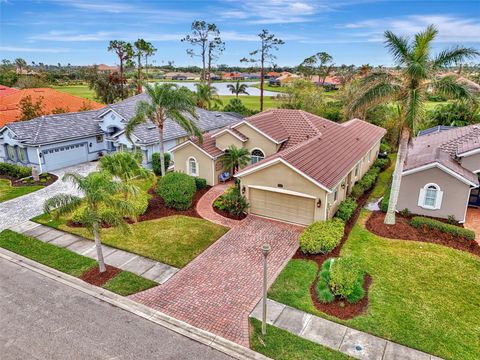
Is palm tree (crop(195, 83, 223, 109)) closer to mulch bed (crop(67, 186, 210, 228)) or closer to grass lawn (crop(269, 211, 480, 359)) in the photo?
mulch bed (crop(67, 186, 210, 228))

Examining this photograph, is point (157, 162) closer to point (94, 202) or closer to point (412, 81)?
point (94, 202)

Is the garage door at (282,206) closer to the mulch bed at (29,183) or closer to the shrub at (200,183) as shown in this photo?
the shrub at (200,183)

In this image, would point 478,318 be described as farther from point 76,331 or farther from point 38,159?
point 38,159

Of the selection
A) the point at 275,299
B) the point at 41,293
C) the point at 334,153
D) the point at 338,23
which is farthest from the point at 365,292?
the point at 338,23

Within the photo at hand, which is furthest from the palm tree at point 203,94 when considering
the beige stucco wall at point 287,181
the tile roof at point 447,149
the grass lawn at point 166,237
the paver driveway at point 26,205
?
the grass lawn at point 166,237

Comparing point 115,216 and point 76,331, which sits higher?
point 115,216

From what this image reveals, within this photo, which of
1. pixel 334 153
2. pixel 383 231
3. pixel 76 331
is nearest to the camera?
pixel 76 331

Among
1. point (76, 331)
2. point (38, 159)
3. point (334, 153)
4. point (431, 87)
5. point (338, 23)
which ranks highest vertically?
point (338, 23)
